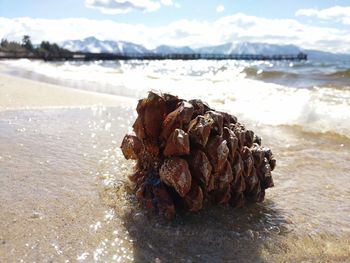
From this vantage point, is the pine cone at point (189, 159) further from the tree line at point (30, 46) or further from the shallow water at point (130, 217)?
the tree line at point (30, 46)

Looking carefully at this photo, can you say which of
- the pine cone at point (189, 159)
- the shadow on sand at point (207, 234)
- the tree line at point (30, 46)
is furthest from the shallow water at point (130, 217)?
the tree line at point (30, 46)

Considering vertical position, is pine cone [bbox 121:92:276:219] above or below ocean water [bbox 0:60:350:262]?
above

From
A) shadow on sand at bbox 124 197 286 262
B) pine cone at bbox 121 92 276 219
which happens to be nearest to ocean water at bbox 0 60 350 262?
shadow on sand at bbox 124 197 286 262

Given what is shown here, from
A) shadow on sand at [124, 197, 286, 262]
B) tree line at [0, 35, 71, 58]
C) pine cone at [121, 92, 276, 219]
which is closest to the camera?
shadow on sand at [124, 197, 286, 262]

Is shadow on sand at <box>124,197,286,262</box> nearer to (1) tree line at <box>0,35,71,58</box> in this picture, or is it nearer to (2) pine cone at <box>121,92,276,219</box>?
(2) pine cone at <box>121,92,276,219</box>

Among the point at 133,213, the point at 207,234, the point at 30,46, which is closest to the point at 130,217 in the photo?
the point at 133,213

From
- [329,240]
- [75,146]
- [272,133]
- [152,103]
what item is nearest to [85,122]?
[75,146]

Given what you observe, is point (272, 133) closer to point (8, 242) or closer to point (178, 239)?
point (178, 239)
